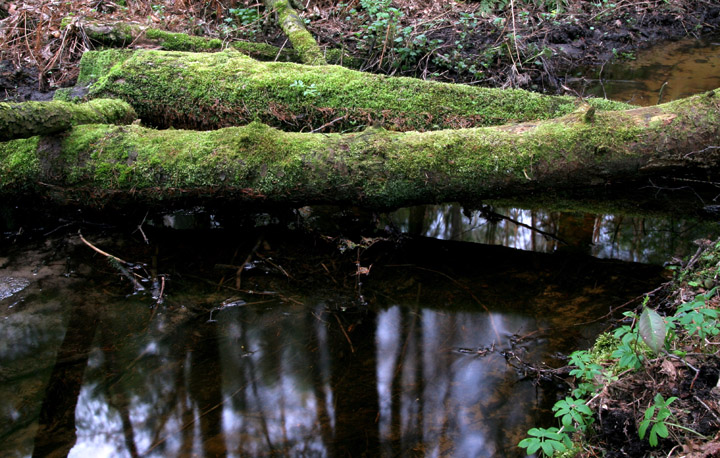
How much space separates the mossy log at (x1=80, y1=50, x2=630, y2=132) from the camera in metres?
4.49

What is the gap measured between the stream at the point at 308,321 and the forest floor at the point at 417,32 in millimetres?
2550

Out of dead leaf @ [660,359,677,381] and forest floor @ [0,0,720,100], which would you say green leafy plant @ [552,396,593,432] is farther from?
forest floor @ [0,0,720,100]

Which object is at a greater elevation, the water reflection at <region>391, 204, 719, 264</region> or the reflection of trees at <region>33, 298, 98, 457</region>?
the water reflection at <region>391, 204, 719, 264</region>

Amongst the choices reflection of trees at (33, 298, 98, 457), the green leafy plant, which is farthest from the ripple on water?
the green leafy plant

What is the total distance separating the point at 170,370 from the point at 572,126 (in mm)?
3289

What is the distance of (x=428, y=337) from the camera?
129 inches

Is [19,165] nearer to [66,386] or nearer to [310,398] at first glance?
[66,386]

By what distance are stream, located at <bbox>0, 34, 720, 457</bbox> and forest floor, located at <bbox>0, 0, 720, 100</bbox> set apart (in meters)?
2.55

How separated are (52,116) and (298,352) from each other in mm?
2573

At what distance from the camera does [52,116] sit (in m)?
3.63

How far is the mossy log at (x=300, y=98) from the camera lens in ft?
14.7

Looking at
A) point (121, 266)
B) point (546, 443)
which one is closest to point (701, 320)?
point (546, 443)

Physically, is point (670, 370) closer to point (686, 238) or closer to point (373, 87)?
point (686, 238)

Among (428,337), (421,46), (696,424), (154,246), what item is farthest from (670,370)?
(421,46)
